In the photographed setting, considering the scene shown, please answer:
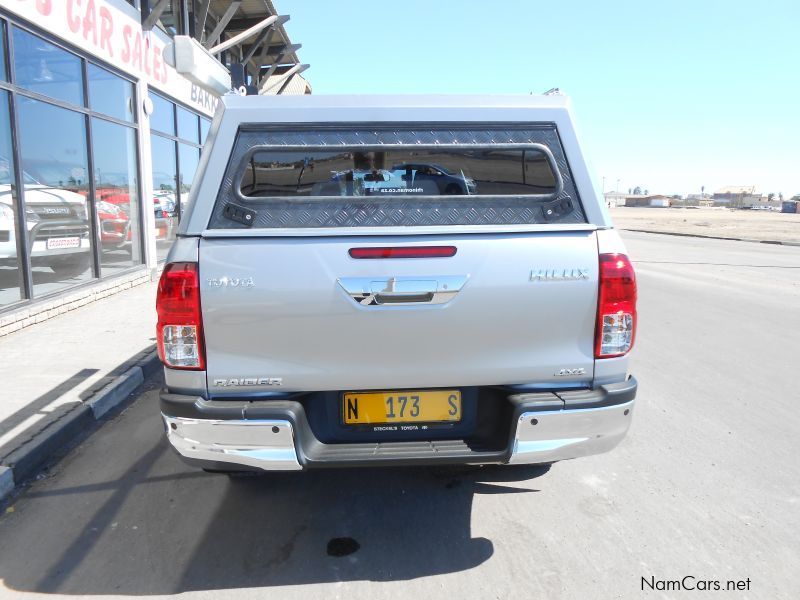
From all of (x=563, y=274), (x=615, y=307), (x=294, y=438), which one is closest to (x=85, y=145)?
(x=294, y=438)

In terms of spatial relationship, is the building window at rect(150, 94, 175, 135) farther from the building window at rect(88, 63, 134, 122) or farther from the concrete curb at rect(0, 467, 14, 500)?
the concrete curb at rect(0, 467, 14, 500)

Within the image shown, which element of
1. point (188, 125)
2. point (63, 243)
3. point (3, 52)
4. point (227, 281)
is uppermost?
point (188, 125)

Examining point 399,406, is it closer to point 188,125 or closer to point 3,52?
point 3,52

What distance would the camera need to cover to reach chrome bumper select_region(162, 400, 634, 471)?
2.49 meters

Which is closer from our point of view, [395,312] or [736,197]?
[395,312]

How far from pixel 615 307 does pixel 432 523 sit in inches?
56.9

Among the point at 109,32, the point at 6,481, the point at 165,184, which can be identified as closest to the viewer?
the point at 6,481

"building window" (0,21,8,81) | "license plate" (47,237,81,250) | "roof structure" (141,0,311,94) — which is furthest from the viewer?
"roof structure" (141,0,311,94)

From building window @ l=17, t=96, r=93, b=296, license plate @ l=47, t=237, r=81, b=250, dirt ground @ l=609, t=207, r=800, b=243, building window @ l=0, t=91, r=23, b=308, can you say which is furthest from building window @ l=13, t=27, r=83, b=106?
dirt ground @ l=609, t=207, r=800, b=243

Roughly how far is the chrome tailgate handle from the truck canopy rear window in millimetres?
263

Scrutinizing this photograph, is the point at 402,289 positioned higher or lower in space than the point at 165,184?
lower

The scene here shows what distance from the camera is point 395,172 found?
109 inches

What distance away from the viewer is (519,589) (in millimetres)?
2539

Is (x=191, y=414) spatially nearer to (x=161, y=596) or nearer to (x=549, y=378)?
(x=161, y=596)
